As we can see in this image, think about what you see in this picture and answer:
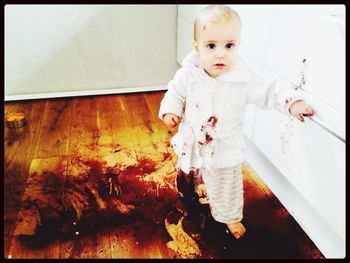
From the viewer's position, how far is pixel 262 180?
1.28m

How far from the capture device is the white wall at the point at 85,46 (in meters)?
1.74

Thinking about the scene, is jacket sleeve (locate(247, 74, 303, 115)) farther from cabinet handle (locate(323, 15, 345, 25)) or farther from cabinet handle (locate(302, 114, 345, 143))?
cabinet handle (locate(323, 15, 345, 25))

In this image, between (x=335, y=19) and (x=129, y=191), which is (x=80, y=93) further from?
(x=335, y=19)

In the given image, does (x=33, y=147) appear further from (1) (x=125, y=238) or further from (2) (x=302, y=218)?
(2) (x=302, y=218)

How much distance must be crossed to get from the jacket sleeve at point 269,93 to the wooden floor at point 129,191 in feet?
1.45

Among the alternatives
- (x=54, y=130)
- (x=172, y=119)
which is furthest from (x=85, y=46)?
(x=172, y=119)

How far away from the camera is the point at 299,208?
3.55 ft

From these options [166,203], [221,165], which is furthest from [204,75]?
[166,203]

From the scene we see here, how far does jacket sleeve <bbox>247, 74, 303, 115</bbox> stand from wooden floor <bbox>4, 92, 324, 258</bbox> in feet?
→ 1.45

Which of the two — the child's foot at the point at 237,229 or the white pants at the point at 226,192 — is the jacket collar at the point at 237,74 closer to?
the white pants at the point at 226,192

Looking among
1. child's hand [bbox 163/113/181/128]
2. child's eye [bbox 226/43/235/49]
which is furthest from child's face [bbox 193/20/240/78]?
child's hand [bbox 163/113/181/128]

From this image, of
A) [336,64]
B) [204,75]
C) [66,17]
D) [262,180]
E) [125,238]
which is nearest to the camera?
[336,64]

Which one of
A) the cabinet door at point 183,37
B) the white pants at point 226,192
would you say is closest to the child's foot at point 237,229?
the white pants at point 226,192

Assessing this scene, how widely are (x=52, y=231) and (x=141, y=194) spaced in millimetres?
327
